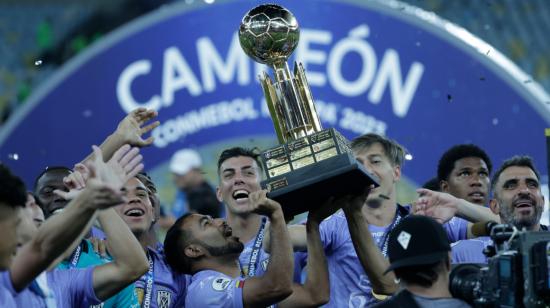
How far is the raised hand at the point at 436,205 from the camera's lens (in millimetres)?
5051

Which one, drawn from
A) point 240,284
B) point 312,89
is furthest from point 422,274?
point 312,89

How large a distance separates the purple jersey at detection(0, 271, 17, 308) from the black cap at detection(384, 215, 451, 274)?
118 centimetres

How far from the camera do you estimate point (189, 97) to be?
7988 millimetres

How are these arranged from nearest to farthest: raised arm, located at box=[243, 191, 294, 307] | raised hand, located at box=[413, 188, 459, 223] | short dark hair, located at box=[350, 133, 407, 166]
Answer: raised arm, located at box=[243, 191, 294, 307], raised hand, located at box=[413, 188, 459, 223], short dark hair, located at box=[350, 133, 407, 166]

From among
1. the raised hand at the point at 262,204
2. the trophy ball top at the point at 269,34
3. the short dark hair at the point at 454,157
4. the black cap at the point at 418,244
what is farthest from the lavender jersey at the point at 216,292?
the short dark hair at the point at 454,157

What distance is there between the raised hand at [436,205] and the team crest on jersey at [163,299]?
1.14 meters

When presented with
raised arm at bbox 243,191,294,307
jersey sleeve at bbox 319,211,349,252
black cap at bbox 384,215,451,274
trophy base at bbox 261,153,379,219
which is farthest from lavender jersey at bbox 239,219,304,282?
black cap at bbox 384,215,451,274

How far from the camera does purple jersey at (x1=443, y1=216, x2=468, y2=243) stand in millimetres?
5438

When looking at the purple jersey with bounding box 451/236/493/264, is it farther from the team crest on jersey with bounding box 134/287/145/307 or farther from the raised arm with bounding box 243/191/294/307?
the team crest on jersey with bounding box 134/287/145/307

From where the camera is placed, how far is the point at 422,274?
373 centimetres

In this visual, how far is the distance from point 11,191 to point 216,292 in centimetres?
142

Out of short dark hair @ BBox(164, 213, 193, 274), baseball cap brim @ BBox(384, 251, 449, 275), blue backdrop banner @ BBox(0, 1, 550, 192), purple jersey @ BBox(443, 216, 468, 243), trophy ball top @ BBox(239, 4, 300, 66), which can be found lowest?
baseball cap brim @ BBox(384, 251, 449, 275)

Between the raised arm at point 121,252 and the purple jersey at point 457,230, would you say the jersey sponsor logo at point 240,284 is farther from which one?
the purple jersey at point 457,230

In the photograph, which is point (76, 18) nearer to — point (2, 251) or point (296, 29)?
point (296, 29)
